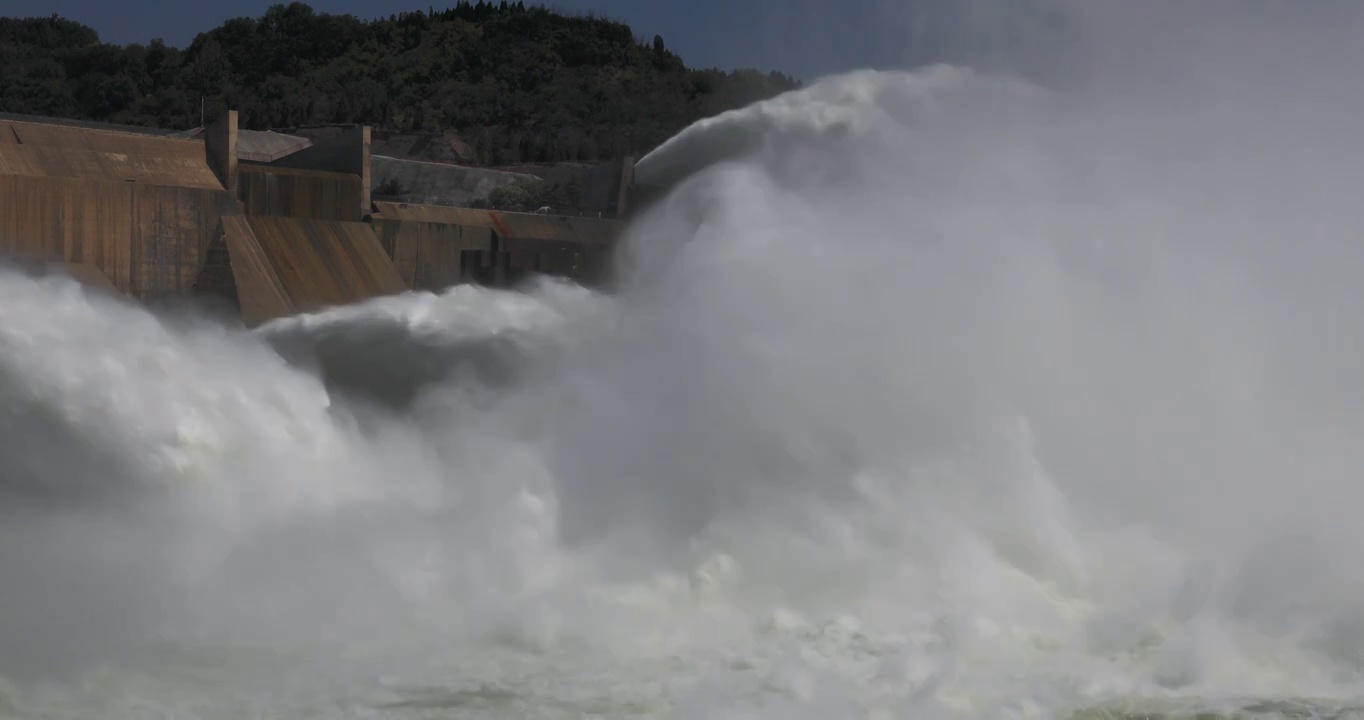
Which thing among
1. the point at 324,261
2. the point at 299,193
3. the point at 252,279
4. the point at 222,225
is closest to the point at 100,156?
the point at 222,225

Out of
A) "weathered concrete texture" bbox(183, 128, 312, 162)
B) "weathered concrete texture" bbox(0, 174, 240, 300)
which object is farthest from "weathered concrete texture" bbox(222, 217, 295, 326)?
"weathered concrete texture" bbox(183, 128, 312, 162)

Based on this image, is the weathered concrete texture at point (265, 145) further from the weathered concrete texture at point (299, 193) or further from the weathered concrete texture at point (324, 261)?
the weathered concrete texture at point (324, 261)

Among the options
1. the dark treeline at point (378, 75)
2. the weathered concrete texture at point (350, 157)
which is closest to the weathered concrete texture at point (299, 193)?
the weathered concrete texture at point (350, 157)

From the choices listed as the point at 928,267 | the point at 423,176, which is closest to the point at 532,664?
the point at 928,267

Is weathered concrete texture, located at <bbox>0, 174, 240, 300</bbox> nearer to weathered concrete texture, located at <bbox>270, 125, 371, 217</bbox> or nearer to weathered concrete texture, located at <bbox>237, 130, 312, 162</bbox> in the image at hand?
weathered concrete texture, located at <bbox>270, 125, 371, 217</bbox>

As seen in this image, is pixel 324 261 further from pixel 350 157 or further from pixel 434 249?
pixel 434 249

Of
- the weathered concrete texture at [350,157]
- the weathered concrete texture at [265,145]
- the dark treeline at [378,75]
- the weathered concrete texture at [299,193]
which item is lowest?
the weathered concrete texture at [299,193]
